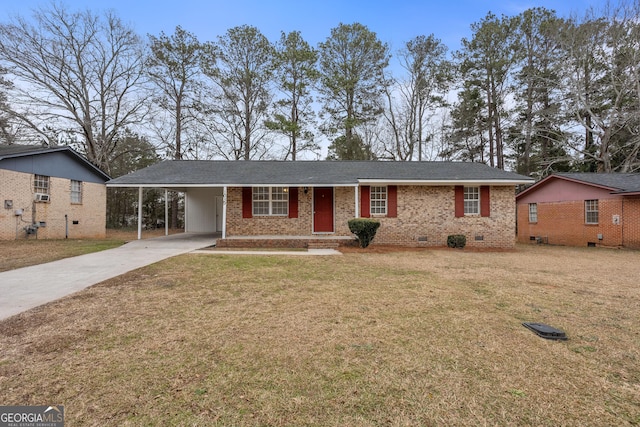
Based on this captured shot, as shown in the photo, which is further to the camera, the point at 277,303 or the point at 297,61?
the point at 297,61

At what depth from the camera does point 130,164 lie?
2325 centimetres

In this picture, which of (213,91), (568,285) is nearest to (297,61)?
(213,91)

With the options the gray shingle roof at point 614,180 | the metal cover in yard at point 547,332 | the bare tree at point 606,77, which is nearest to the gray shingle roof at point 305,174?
the gray shingle roof at point 614,180

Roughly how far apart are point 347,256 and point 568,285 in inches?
197

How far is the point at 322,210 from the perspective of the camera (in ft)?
39.8

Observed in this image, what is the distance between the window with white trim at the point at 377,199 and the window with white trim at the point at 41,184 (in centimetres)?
1395

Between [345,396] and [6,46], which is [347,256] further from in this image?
[6,46]

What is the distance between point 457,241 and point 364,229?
12.9 feet

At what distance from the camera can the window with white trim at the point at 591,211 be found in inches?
527

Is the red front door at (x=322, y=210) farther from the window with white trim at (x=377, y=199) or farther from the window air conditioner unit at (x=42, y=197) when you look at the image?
the window air conditioner unit at (x=42, y=197)

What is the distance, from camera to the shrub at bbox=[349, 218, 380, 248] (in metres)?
10.1

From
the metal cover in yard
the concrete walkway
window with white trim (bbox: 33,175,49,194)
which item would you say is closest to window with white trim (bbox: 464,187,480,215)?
the metal cover in yard

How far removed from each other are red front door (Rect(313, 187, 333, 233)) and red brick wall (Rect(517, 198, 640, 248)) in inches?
478

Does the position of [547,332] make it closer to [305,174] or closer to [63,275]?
[63,275]
